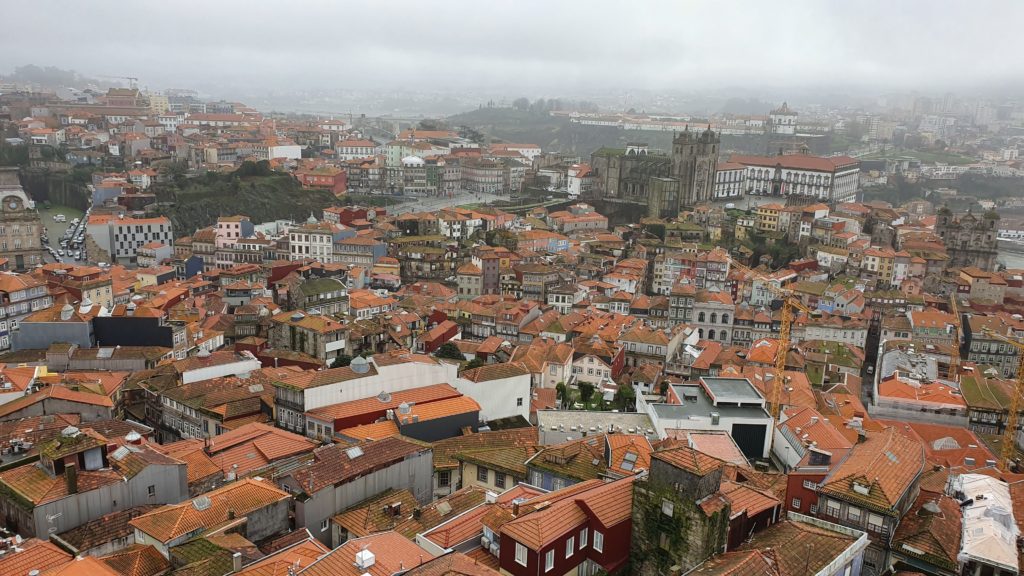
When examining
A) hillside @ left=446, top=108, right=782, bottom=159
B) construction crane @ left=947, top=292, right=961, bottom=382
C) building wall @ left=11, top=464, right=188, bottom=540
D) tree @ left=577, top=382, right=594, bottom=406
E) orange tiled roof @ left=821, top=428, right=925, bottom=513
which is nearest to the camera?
orange tiled roof @ left=821, top=428, right=925, bottom=513

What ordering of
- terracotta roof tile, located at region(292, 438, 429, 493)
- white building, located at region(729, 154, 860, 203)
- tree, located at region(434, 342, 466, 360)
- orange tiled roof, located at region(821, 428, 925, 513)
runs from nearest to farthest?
orange tiled roof, located at region(821, 428, 925, 513) < terracotta roof tile, located at region(292, 438, 429, 493) < tree, located at region(434, 342, 466, 360) < white building, located at region(729, 154, 860, 203)

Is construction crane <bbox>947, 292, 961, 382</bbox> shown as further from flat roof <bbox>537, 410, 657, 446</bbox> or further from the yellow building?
flat roof <bbox>537, 410, 657, 446</bbox>

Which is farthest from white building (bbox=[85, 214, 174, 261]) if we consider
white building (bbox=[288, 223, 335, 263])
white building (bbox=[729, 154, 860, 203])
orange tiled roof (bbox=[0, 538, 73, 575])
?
white building (bbox=[729, 154, 860, 203])

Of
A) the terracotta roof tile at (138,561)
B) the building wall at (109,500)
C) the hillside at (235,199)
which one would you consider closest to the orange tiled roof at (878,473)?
the terracotta roof tile at (138,561)

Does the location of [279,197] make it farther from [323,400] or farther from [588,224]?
[323,400]

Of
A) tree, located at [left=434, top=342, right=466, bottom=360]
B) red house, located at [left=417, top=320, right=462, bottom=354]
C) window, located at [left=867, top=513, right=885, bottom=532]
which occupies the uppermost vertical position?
window, located at [left=867, top=513, right=885, bottom=532]

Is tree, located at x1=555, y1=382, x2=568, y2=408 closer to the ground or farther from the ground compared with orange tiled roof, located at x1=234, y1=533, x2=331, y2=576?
closer to the ground
